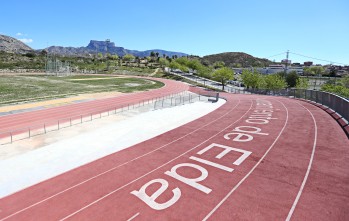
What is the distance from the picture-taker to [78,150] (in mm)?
16844

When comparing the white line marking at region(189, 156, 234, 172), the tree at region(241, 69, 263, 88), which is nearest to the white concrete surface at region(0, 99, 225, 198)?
the white line marking at region(189, 156, 234, 172)

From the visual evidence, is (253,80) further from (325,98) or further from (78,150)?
(78,150)

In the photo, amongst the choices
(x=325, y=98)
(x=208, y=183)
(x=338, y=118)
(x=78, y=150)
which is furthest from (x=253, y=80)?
(x=208, y=183)

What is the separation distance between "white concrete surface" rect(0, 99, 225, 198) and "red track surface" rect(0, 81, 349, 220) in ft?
3.31

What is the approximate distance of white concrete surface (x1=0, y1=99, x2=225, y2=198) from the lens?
514 inches

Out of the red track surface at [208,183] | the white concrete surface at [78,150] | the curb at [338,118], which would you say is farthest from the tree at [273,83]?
the red track surface at [208,183]

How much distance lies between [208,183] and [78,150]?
9688 millimetres

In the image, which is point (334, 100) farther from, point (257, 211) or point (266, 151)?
point (257, 211)

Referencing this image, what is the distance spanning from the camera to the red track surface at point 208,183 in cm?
962

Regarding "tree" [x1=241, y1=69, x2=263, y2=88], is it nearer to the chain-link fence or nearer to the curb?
the chain-link fence

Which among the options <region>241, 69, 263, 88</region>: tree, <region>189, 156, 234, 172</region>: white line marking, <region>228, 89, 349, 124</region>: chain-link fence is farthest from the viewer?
<region>241, 69, 263, 88</region>: tree

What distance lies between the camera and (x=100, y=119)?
25.7 m

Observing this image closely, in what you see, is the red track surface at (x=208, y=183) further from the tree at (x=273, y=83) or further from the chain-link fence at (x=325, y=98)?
the tree at (x=273, y=83)

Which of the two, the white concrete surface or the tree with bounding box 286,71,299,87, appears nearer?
the white concrete surface
